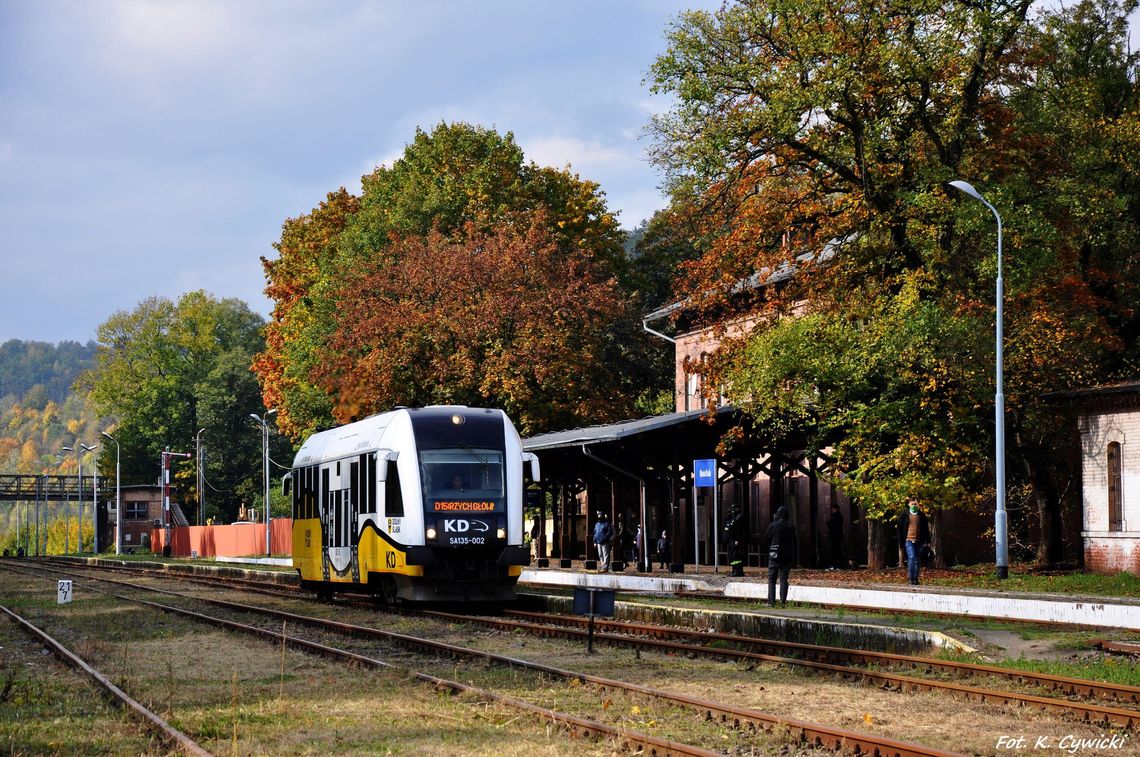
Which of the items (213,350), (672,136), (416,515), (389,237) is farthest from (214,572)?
(213,350)

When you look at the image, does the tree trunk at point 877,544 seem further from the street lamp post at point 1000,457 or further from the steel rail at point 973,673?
the steel rail at point 973,673

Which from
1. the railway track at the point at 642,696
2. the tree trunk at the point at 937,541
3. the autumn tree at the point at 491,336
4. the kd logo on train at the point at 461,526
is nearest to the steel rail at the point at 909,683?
the railway track at the point at 642,696

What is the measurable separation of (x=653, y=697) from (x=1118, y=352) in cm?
3095

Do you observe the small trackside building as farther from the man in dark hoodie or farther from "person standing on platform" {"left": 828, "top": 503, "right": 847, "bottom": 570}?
the man in dark hoodie

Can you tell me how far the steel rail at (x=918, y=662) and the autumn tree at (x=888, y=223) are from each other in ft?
42.1

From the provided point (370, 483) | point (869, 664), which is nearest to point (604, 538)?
point (370, 483)

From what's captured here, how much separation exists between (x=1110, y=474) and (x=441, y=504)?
16.5 meters

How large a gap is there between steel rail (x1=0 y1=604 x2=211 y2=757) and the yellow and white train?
19.2ft

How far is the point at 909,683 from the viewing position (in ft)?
43.3

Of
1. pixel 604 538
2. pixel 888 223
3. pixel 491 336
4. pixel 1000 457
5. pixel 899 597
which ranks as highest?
pixel 888 223

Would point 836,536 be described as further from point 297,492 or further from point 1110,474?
point 297,492

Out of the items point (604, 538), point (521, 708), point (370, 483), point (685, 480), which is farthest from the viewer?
point (685, 480)

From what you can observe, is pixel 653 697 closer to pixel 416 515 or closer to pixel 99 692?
pixel 99 692

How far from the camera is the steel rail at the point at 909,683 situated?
11148 mm
